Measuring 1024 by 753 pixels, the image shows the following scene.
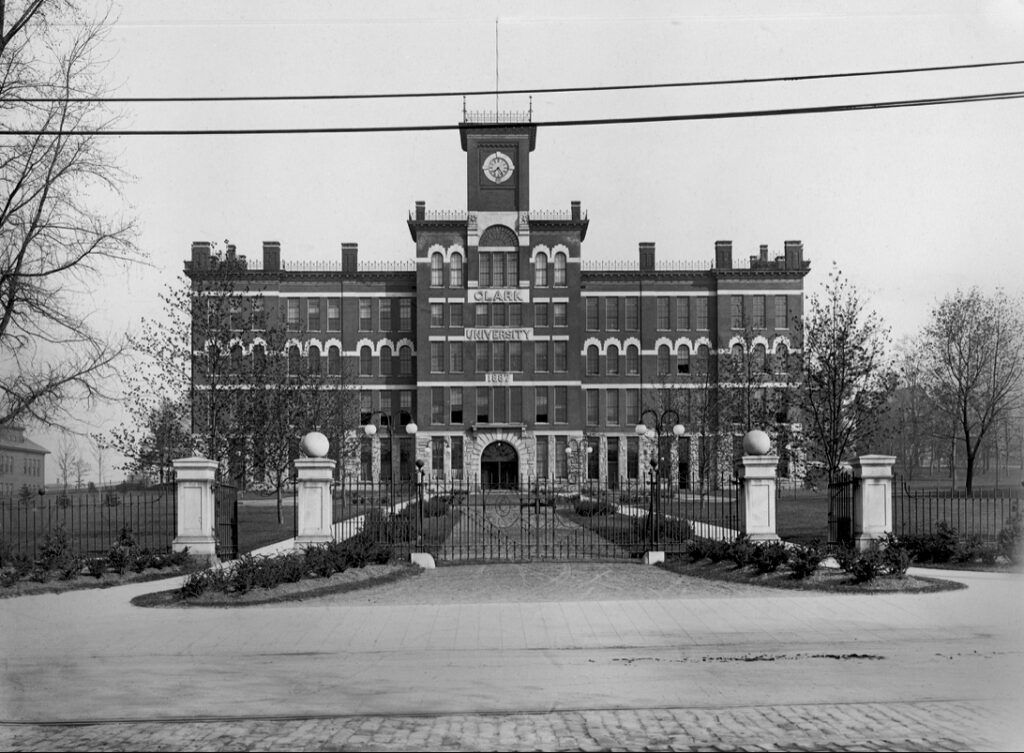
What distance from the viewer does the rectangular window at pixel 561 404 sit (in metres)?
69.4

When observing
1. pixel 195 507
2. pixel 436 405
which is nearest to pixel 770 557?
pixel 195 507

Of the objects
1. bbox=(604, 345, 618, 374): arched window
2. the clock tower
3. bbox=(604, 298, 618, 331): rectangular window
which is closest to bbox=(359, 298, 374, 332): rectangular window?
the clock tower

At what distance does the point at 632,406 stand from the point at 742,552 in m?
55.8

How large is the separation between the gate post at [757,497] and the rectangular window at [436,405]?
167 feet

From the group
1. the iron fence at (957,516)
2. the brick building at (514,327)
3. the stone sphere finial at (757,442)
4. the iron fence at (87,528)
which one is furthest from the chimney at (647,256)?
the stone sphere finial at (757,442)

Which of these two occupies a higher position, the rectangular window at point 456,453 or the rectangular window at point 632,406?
the rectangular window at point 632,406

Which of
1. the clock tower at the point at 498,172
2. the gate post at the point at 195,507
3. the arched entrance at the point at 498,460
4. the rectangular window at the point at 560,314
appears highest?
the clock tower at the point at 498,172

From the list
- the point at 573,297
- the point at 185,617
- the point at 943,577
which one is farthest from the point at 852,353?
the point at 573,297

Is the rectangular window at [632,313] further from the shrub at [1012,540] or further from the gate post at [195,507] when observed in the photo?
the gate post at [195,507]

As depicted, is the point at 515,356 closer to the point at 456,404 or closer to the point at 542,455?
the point at 456,404

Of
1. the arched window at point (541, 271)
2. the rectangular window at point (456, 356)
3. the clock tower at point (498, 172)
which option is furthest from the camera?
the rectangular window at point (456, 356)

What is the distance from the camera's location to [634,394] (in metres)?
72.8

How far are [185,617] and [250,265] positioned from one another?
6196 centimetres

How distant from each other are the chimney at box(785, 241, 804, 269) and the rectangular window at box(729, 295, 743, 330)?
4134mm
